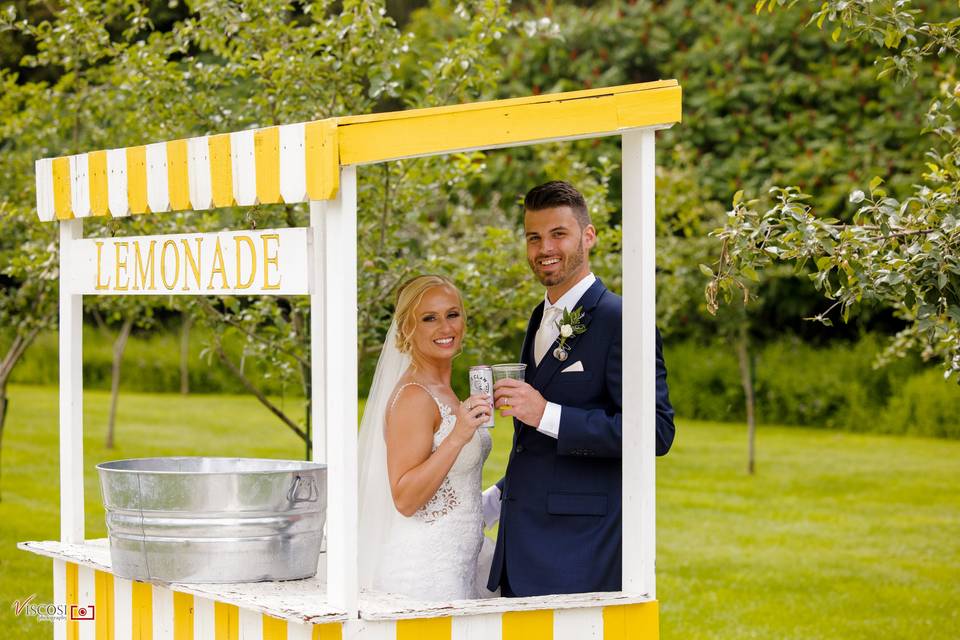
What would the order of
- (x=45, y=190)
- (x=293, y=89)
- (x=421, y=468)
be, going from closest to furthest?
(x=421, y=468) → (x=45, y=190) → (x=293, y=89)

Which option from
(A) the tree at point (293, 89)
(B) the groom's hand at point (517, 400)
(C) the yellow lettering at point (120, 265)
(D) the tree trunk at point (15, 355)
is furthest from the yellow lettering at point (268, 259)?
(D) the tree trunk at point (15, 355)

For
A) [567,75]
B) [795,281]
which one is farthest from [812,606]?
[567,75]

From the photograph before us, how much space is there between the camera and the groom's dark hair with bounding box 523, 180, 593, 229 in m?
3.83

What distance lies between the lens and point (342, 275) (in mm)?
3189

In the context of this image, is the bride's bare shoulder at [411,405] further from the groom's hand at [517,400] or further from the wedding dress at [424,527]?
the groom's hand at [517,400]

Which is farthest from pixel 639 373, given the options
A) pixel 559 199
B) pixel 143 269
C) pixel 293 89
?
pixel 293 89

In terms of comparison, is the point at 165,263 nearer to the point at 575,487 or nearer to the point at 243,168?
the point at 243,168

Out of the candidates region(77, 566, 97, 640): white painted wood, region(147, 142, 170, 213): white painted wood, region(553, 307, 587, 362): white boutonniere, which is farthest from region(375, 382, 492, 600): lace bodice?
region(77, 566, 97, 640): white painted wood

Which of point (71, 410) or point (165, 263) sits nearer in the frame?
point (165, 263)

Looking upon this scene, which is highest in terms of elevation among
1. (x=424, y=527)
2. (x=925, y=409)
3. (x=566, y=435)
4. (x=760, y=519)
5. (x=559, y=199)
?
(x=559, y=199)

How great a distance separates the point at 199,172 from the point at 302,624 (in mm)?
1337

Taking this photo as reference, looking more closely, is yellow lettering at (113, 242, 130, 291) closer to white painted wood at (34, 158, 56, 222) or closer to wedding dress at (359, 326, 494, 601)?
white painted wood at (34, 158, 56, 222)

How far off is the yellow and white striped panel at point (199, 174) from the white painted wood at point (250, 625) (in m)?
1.13

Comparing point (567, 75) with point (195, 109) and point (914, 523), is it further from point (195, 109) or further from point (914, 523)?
point (195, 109)
